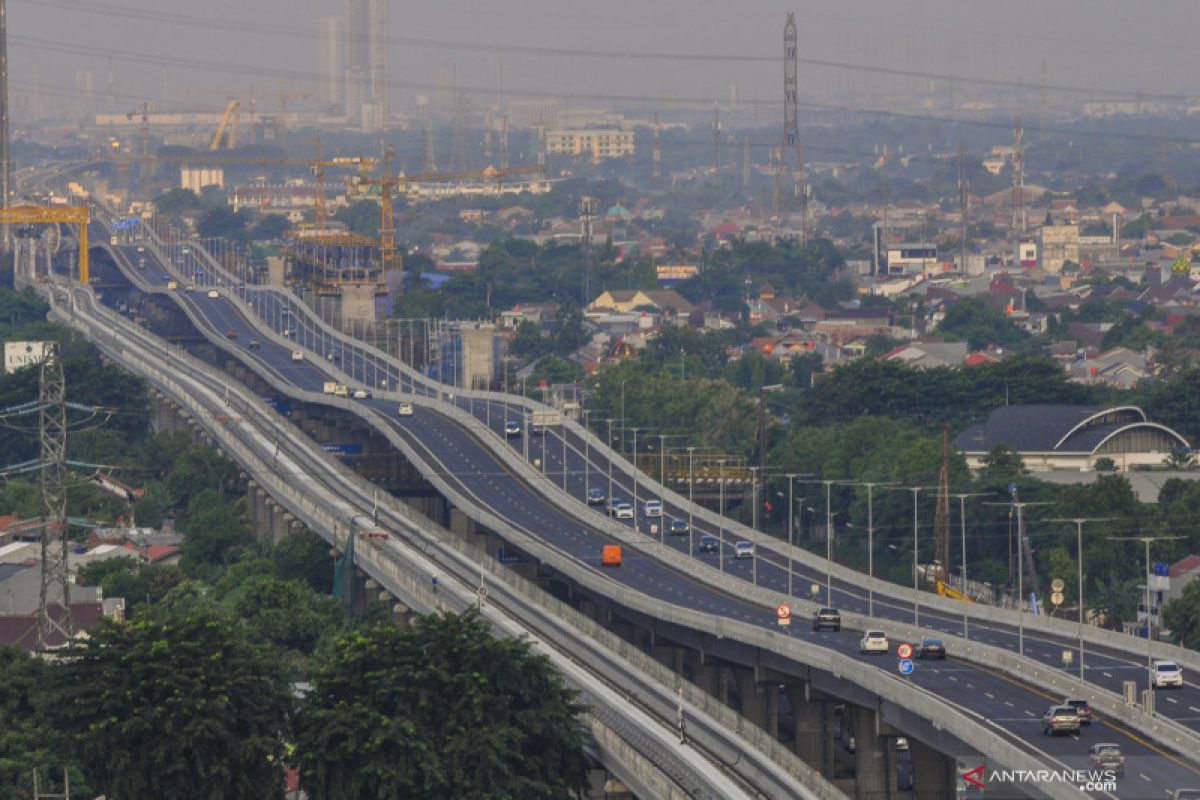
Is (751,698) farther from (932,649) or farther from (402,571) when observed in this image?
(402,571)

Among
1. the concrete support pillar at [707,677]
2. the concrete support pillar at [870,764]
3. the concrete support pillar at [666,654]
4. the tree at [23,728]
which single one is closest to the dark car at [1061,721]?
the concrete support pillar at [870,764]

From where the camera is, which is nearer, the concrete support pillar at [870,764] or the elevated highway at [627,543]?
the elevated highway at [627,543]

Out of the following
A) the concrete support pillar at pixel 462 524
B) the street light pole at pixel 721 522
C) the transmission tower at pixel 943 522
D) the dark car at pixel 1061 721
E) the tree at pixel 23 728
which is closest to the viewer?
the dark car at pixel 1061 721

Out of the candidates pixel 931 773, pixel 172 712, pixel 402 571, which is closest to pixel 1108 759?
pixel 931 773

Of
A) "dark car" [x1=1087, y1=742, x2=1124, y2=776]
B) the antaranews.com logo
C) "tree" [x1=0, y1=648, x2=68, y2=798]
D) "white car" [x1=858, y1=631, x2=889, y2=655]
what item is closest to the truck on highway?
"white car" [x1=858, y1=631, x2=889, y2=655]

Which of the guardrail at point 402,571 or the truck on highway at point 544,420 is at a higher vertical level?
the truck on highway at point 544,420

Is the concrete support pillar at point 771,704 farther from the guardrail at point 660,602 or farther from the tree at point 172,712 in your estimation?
the tree at point 172,712
